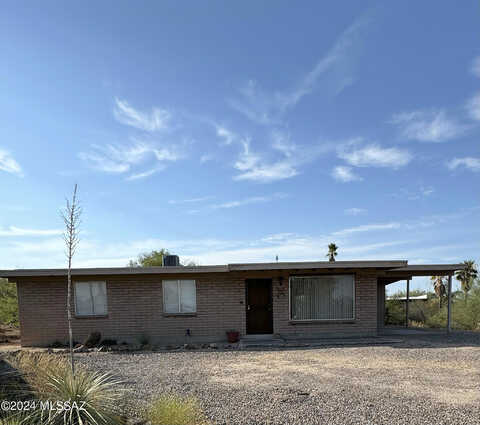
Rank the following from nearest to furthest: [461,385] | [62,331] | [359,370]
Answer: [461,385] < [359,370] < [62,331]

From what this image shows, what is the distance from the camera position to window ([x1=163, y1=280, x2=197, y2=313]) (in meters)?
12.6

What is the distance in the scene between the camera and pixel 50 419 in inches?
163

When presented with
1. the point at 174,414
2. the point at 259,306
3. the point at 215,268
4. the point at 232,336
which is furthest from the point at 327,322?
the point at 174,414

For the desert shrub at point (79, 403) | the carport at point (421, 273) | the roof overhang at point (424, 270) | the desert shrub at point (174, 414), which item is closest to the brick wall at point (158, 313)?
the roof overhang at point (424, 270)

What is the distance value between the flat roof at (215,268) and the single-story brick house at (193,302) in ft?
0.15

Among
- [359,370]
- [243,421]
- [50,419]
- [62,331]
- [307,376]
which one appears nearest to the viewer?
[50,419]

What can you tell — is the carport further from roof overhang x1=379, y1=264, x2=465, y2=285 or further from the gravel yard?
the gravel yard

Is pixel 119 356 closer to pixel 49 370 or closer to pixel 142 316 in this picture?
pixel 142 316

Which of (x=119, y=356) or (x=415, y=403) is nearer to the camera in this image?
(x=415, y=403)

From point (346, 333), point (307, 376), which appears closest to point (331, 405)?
point (307, 376)

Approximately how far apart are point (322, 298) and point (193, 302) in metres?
4.86

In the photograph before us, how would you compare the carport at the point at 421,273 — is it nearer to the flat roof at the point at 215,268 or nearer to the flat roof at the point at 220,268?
the flat roof at the point at 220,268

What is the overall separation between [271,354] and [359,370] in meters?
2.84

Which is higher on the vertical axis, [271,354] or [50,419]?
[50,419]
